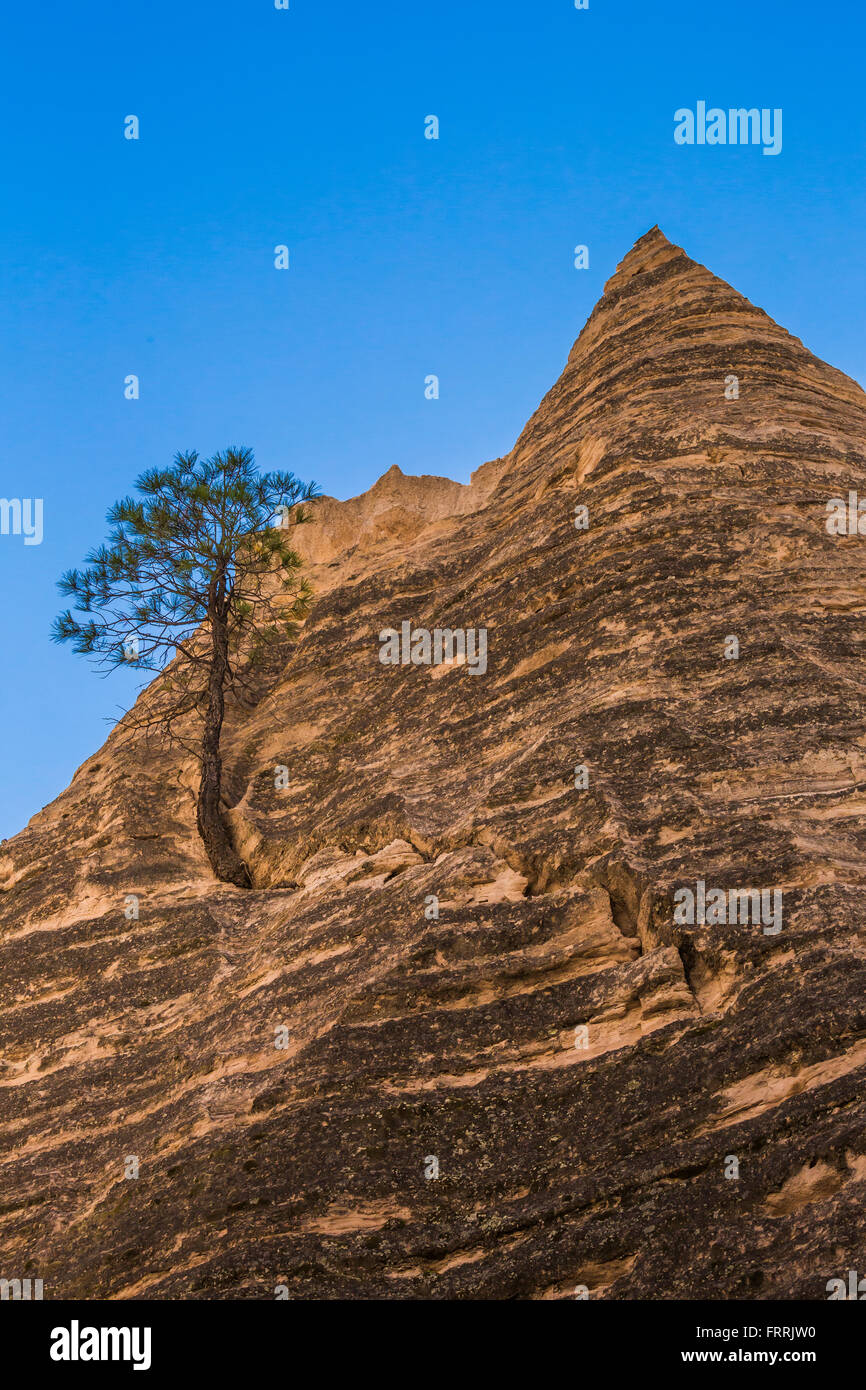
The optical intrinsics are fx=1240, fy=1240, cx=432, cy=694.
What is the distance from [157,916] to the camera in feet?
59.4

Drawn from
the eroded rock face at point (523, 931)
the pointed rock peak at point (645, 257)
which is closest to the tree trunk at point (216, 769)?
the eroded rock face at point (523, 931)

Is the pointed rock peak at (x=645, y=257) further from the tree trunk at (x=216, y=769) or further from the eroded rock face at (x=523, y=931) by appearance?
the tree trunk at (x=216, y=769)

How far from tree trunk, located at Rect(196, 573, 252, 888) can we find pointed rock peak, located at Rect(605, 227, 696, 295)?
37.4ft

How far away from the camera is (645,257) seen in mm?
26766

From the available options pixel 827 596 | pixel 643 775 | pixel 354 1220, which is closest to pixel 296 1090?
pixel 354 1220

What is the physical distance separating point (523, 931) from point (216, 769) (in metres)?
7.91

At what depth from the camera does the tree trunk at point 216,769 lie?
19.3 metres

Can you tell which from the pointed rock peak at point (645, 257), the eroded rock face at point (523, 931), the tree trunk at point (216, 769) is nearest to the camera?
the eroded rock face at point (523, 931)

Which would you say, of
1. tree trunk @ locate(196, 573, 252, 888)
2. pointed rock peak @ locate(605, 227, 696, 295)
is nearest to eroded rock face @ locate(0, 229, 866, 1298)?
tree trunk @ locate(196, 573, 252, 888)

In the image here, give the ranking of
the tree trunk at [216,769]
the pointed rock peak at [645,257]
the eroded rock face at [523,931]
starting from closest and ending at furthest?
the eroded rock face at [523,931]
the tree trunk at [216,769]
the pointed rock peak at [645,257]

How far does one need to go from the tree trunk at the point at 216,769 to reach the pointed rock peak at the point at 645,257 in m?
11.4

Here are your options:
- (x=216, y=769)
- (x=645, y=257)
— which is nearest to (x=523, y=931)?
(x=216, y=769)

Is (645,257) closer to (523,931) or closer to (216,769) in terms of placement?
(216,769)

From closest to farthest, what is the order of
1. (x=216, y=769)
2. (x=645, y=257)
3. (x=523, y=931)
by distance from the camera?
(x=523, y=931) → (x=216, y=769) → (x=645, y=257)
